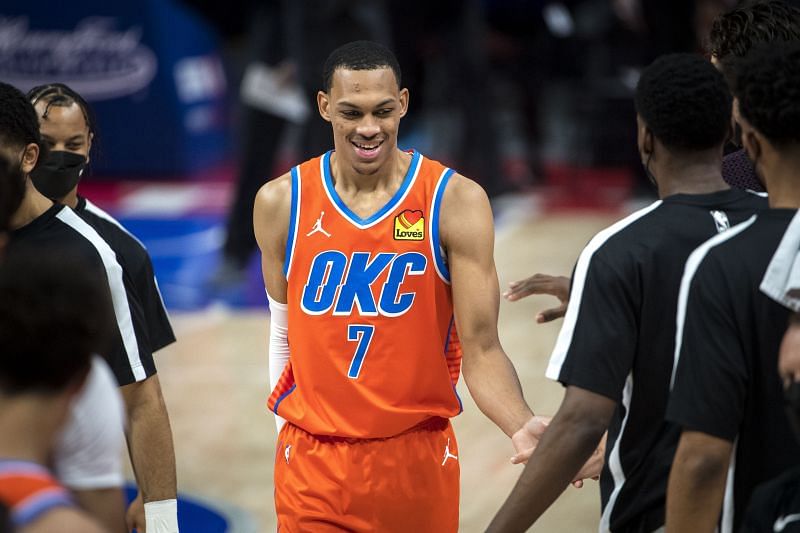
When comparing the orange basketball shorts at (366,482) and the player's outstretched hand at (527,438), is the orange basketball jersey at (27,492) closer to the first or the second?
the player's outstretched hand at (527,438)

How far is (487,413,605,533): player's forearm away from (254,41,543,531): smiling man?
2.13 feet

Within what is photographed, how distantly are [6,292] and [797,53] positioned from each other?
61.6 inches

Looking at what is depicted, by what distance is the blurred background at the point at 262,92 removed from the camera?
9633 millimetres

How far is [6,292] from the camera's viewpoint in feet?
6.70

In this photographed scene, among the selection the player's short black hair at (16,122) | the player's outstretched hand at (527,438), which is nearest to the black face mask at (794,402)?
the player's outstretched hand at (527,438)

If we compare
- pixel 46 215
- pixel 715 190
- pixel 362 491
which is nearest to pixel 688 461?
pixel 715 190

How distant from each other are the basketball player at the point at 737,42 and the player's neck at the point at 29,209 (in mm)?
1193

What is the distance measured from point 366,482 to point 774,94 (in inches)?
62.9

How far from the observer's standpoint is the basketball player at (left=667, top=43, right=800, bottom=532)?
261 cm

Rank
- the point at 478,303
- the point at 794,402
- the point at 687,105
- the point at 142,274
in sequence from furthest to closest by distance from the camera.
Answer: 1. the point at 142,274
2. the point at 478,303
3. the point at 687,105
4. the point at 794,402

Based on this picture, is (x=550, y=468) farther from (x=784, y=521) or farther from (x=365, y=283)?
(x=365, y=283)

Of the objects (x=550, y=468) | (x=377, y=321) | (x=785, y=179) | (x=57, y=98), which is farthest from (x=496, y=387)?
(x=57, y=98)

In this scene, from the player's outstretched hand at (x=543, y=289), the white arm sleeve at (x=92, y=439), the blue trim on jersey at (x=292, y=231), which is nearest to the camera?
the white arm sleeve at (x=92, y=439)

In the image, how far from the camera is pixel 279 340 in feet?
12.9
